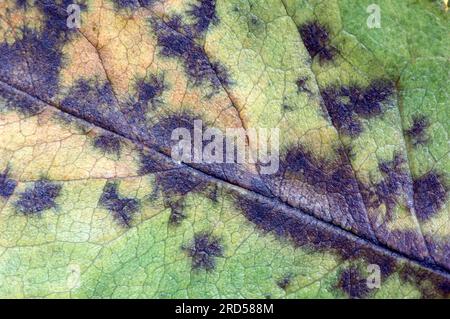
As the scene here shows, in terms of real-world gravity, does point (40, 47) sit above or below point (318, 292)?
above

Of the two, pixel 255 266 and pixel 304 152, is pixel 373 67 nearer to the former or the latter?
pixel 304 152

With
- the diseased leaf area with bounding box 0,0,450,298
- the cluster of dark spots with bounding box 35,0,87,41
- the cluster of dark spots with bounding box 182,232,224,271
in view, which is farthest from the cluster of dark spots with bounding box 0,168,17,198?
the cluster of dark spots with bounding box 182,232,224,271

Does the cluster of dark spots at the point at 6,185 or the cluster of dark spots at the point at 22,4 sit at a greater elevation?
the cluster of dark spots at the point at 22,4

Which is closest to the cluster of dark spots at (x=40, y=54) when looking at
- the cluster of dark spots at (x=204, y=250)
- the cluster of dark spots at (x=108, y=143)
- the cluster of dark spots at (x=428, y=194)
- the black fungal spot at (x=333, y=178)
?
the cluster of dark spots at (x=108, y=143)

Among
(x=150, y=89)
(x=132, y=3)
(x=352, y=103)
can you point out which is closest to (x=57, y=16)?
(x=132, y=3)

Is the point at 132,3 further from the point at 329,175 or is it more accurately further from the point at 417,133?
the point at 417,133

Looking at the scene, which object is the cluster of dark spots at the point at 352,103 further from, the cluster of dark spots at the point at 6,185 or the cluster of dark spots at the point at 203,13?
the cluster of dark spots at the point at 6,185
